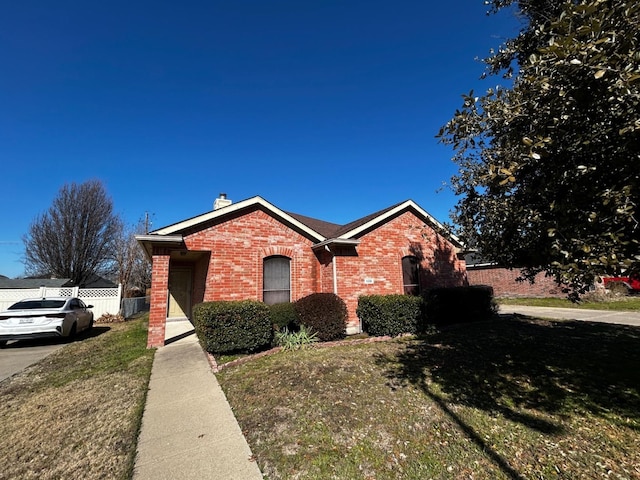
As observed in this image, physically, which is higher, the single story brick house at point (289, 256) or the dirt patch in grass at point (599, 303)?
the single story brick house at point (289, 256)

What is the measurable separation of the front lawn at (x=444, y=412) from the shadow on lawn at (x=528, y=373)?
23 millimetres

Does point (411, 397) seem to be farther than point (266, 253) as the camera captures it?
No

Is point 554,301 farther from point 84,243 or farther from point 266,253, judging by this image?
point 84,243

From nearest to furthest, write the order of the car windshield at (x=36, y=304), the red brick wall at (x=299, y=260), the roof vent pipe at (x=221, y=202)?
the red brick wall at (x=299, y=260)
the car windshield at (x=36, y=304)
the roof vent pipe at (x=221, y=202)

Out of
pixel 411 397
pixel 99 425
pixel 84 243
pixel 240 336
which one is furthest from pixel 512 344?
pixel 84 243

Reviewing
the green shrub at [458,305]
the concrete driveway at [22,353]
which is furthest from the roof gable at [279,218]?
the concrete driveway at [22,353]

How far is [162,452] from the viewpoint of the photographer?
3.27m

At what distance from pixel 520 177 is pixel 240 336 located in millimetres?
6638

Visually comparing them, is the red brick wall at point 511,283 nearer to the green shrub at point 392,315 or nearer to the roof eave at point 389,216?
the roof eave at point 389,216

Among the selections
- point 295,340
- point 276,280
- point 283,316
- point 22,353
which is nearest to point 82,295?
point 22,353

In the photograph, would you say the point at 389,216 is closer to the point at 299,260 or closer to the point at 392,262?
the point at 392,262

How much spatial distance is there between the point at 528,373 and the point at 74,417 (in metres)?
7.60

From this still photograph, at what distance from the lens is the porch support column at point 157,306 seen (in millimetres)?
8414

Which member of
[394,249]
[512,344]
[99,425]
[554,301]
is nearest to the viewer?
[99,425]
